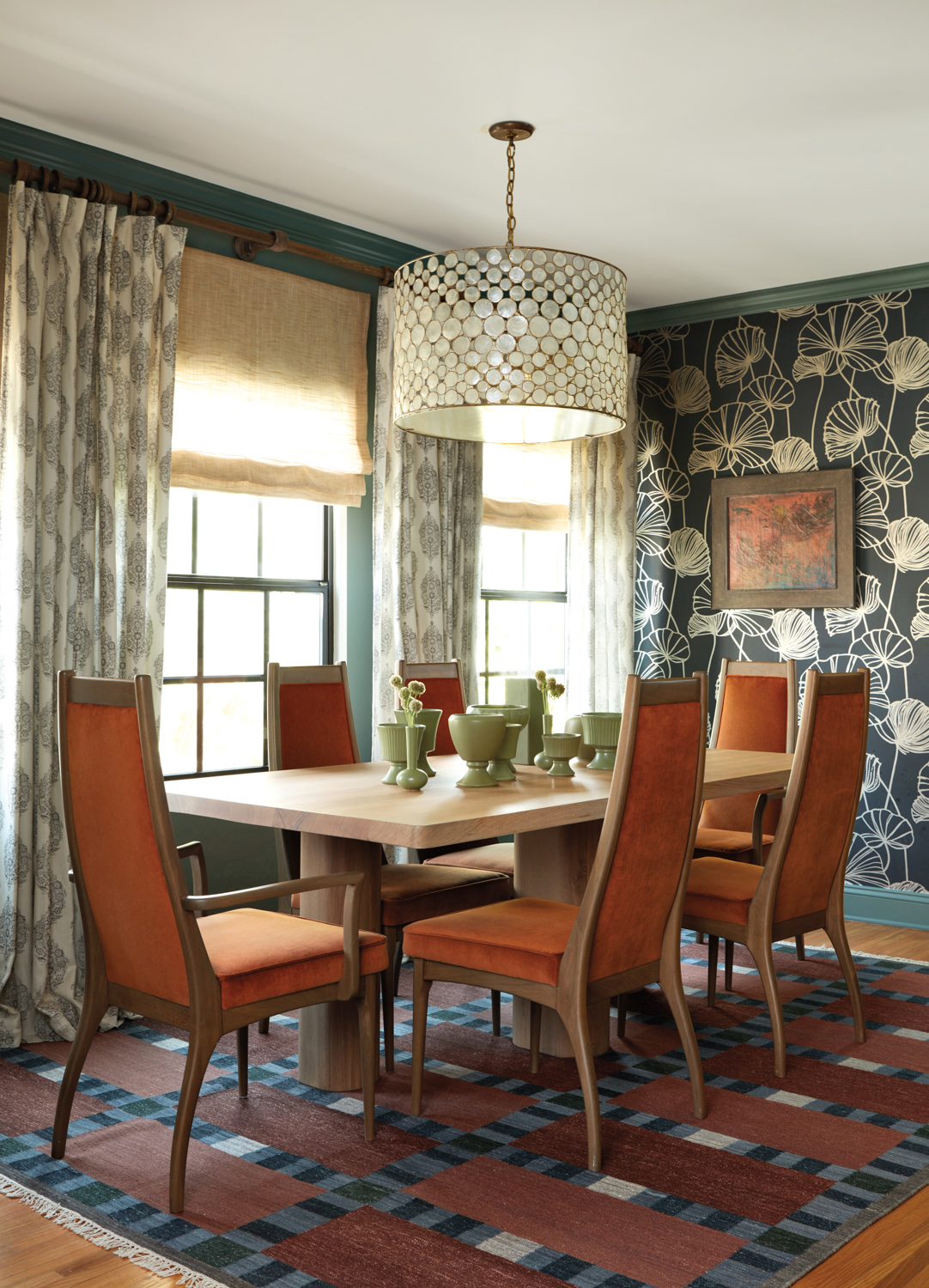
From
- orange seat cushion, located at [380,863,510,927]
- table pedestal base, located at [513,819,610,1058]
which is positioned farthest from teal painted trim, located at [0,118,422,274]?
table pedestal base, located at [513,819,610,1058]

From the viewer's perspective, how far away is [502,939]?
2723mm

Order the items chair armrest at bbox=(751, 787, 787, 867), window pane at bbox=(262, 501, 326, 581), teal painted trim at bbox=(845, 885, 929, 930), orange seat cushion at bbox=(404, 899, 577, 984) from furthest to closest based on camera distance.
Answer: teal painted trim at bbox=(845, 885, 929, 930) < window pane at bbox=(262, 501, 326, 581) < chair armrest at bbox=(751, 787, 787, 867) < orange seat cushion at bbox=(404, 899, 577, 984)

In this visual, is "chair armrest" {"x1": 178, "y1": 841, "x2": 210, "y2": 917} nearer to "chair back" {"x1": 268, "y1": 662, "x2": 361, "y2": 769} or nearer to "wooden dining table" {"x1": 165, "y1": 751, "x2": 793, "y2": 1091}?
"wooden dining table" {"x1": 165, "y1": 751, "x2": 793, "y2": 1091}

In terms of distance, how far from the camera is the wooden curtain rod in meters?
3.63

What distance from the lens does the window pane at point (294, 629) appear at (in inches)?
184

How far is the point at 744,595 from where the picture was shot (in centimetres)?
573

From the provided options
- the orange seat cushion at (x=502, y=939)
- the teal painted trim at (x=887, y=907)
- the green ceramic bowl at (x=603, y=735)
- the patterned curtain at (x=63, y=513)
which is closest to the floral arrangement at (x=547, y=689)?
the green ceramic bowl at (x=603, y=735)

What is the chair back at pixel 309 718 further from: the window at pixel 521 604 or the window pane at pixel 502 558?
the window pane at pixel 502 558

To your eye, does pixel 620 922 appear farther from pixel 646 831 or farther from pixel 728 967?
pixel 728 967

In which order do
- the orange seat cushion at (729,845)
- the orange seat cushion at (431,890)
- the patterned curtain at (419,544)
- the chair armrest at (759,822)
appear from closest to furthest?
1. the orange seat cushion at (431,890)
2. the chair armrest at (759,822)
3. the orange seat cushion at (729,845)
4. the patterned curtain at (419,544)

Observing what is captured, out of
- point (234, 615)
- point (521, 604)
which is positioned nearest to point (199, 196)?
point (234, 615)

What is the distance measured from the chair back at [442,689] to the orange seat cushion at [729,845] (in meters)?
0.95

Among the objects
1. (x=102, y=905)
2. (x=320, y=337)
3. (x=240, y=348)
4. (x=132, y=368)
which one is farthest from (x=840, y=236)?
(x=102, y=905)

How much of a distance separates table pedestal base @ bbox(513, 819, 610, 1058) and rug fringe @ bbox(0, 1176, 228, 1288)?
4.51ft
